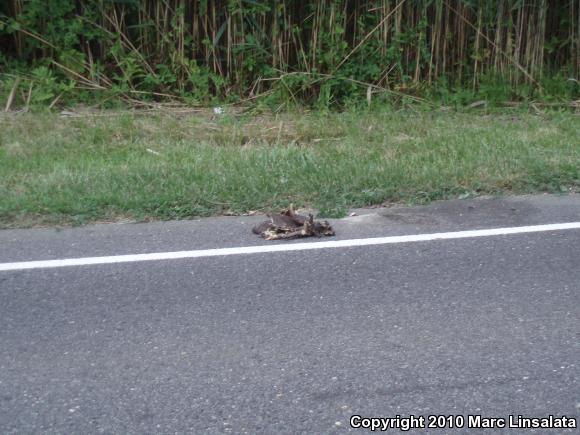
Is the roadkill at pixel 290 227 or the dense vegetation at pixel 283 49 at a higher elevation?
the dense vegetation at pixel 283 49

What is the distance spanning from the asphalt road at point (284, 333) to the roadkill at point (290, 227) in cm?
12

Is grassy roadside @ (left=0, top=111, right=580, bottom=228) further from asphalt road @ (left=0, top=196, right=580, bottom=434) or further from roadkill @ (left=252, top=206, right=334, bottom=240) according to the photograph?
asphalt road @ (left=0, top=196, right=580, bottom=434)

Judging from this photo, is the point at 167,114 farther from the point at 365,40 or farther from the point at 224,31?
the point at 365,40

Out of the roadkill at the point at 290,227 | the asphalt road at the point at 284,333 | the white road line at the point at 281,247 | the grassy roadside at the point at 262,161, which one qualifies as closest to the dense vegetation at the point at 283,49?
the grassy roadside at the point at 262,161

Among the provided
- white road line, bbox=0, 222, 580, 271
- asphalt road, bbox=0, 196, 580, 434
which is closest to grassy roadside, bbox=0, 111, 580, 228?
asphalt road, bbox=0, 196, 580, 434

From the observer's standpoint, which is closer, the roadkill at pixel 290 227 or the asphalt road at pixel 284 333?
the asphalt road at pixel 284 333

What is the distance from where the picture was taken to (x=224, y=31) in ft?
32.7

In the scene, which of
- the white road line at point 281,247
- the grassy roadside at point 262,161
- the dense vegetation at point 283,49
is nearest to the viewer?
the white road line at point 281,247

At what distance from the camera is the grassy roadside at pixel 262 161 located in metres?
6.27

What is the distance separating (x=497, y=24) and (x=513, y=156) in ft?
11.3

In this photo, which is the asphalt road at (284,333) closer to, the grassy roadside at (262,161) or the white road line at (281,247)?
the white road line at (281,247)

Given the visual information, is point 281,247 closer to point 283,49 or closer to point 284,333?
point 284,333

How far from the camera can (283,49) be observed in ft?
32.9

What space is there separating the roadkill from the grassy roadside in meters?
0.47
